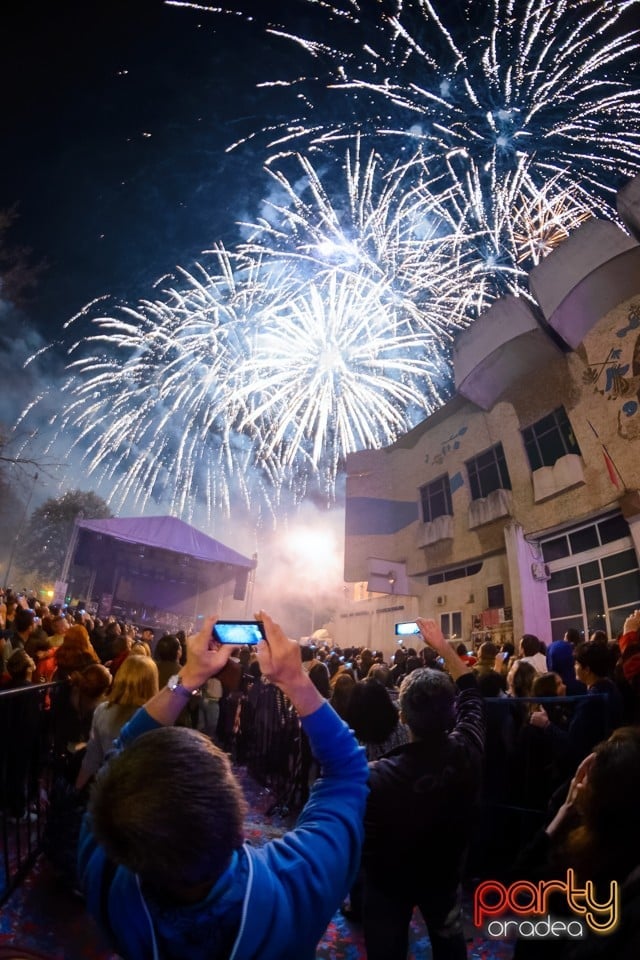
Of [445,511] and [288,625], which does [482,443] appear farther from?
[288,625]

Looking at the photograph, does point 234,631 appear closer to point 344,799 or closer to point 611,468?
point 344,799

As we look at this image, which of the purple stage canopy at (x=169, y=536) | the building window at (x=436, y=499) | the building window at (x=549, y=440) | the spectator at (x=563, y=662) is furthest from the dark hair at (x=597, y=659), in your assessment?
the purple stage canopy at (x=169, y=536)

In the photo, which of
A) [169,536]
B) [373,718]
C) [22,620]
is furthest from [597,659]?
[169,536]

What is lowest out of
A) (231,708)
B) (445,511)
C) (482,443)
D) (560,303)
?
(231,708)

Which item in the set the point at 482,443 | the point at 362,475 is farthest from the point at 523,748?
the point at 362,475

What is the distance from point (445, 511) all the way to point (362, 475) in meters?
6.16

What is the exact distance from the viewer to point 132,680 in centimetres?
399

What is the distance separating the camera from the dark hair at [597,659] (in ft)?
15.2

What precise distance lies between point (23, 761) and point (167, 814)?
482 cm

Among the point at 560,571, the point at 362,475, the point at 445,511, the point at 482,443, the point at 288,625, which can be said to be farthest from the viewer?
the point at 288,625

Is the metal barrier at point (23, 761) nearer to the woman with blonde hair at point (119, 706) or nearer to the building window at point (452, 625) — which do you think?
the woman with blonde hair at point (119, 706)

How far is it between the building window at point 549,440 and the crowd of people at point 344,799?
11724mm

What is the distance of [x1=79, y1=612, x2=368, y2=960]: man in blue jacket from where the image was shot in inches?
42.4

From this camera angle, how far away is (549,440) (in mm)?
16547
